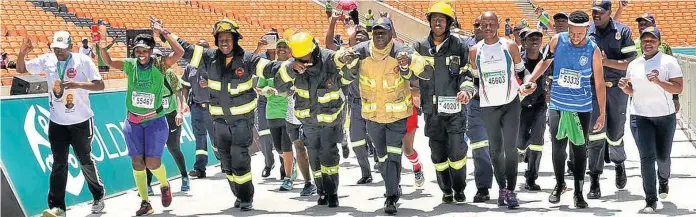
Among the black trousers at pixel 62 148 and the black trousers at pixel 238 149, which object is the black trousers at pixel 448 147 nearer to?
the black trousers at pixel 238 149

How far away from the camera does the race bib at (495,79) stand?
7742mm

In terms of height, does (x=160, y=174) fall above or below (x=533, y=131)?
below

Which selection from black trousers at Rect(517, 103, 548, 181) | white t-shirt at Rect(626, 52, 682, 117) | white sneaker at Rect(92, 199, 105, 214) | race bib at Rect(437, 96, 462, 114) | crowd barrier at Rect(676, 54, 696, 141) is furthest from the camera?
crowd barrier at Rect(676, 54, 696, 141)

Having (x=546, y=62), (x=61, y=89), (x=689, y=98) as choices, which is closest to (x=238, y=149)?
(x=61, y=89)

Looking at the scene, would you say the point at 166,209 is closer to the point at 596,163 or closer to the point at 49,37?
the point at 596,163

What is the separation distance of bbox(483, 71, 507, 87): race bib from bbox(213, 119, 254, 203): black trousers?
2.24 metres

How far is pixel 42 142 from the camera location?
28.0 ft

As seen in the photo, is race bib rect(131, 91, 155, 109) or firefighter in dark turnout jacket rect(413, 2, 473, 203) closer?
firefighter in dark turnout jacket rect(413, 2, 473, 203)

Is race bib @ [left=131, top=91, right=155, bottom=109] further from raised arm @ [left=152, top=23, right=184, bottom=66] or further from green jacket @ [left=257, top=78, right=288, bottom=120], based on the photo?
green jacket @ [left=257, top=78, right=288, bottom=120]

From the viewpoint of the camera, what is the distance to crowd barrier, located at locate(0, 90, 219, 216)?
7961 millimetres

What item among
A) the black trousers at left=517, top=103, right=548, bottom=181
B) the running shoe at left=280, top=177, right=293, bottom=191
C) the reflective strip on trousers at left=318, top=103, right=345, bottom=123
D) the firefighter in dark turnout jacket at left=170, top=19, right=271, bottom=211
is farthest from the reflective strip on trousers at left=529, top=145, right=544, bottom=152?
the firefighter in dark turnout jacket at left=170, top=19, right=271, bottom=211

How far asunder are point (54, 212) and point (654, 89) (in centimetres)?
540

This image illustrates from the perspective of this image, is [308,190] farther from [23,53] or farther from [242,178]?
[23,53]

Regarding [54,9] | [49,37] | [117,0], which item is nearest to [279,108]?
[49,37]
